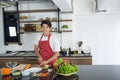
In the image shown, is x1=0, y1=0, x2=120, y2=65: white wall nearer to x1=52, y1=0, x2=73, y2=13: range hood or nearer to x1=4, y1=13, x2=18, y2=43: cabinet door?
x1=52, y1=0, x2=73, y2=13: range hood

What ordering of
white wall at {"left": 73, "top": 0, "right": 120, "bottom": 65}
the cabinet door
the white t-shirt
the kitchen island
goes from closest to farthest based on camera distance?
the white t-shirt
the kitchen island
white wall at {"left": 73, "top": 0, "right": 120, "bottom": 65}
the cabinet door

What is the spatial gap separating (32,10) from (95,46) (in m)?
1.79

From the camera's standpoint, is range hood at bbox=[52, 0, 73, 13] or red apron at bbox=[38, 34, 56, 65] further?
range hood at bbox=[52, 0, 73, 13]

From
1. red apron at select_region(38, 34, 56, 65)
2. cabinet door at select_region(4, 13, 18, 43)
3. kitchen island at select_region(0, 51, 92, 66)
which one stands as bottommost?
kitchen island at select_region(0, 51, 92, 66)

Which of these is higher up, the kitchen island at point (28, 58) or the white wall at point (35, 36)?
the white wall at point (35, 36)

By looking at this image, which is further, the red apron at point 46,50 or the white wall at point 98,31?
the white wall at point 98,31

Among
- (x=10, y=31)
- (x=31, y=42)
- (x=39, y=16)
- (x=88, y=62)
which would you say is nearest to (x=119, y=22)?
(x=88, y=62)

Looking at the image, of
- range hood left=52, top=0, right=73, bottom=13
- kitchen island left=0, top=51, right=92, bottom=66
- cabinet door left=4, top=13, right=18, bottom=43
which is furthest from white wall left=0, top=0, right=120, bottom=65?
cabinet door left=4, top=13, right=18, bottom=43

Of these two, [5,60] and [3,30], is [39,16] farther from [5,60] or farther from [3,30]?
[5,60]

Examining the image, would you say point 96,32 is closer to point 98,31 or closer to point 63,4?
point 98,31

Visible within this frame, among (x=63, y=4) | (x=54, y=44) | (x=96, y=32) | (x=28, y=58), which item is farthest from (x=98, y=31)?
(x=54, y=44)

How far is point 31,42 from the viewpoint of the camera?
440 cm

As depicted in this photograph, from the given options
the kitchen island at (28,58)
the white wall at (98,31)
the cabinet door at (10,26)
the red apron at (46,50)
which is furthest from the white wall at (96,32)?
the red apron at (46,50)

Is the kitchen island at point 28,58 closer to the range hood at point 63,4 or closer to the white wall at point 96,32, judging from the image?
the white wall at point 96,32
